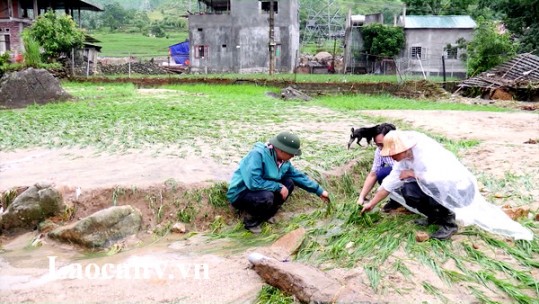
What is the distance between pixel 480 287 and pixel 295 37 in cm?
3565

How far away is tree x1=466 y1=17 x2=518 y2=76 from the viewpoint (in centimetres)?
2300

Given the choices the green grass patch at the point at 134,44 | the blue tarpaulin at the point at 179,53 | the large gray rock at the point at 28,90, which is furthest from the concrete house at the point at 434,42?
the large gray rock at the point at 28,90

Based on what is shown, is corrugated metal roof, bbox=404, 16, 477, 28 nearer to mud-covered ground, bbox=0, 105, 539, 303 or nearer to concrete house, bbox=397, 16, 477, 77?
concrete house, bbox=397, 16, 477, 77

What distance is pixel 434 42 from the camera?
114 ft

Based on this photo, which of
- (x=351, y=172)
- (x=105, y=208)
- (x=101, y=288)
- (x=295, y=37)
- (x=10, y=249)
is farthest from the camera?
(x=295, y=37)

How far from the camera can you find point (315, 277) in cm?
356

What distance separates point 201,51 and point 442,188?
32.9 metres

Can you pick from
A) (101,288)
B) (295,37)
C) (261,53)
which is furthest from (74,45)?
(101,288)

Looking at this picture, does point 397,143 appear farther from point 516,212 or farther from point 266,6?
point 266,6

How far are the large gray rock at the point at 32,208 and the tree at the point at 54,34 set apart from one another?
23.0 metres

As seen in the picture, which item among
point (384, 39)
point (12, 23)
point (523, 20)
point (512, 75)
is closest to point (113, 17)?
point (12, 23)

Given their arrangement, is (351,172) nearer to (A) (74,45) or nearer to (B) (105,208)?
(B) (105,208)

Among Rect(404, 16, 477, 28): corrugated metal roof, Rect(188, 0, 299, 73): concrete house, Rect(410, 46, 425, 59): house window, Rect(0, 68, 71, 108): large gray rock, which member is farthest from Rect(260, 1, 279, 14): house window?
Rect(0, 68, 71, 108): large gray rock

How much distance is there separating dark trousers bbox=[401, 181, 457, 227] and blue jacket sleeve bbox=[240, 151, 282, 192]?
1.34 metres
